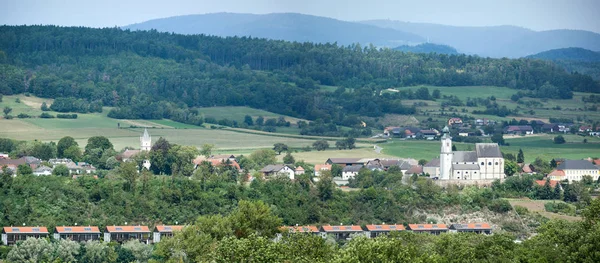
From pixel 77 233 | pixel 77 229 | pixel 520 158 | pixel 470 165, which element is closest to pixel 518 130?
pixel 520 158

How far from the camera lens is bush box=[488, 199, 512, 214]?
66.9m

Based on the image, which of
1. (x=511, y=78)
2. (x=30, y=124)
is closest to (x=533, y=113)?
(x=511, y=78)

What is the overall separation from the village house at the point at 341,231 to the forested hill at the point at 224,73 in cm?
4673

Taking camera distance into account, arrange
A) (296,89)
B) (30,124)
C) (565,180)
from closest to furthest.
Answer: (565,180)
(30,124)
(296,89)

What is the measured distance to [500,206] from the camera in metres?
67.0

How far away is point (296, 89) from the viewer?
120750 mm

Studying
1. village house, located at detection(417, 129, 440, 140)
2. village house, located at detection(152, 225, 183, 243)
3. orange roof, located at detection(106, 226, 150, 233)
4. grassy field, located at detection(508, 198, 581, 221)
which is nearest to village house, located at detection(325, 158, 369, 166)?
grassy field, located at detection(508, 198, 581, 221)

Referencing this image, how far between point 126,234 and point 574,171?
32.4 meters

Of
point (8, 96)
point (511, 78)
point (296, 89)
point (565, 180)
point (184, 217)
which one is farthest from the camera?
point (511, 78)

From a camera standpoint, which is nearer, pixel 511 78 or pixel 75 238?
pixel 75 238

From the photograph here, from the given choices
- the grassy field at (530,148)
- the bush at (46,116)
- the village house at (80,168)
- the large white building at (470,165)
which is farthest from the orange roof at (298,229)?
the bush at (46,116)

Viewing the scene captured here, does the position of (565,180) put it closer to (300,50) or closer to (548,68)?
(548,68)

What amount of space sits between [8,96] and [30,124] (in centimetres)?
1505

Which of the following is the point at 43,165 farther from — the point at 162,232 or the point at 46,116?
the point at 46,116
